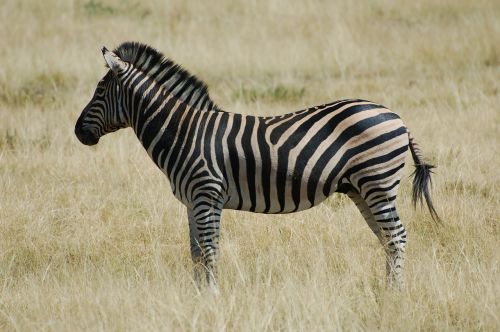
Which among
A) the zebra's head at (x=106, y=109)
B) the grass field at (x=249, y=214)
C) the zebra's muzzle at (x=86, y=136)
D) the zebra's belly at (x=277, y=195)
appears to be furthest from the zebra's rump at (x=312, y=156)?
the zebra's muzzle at (x=86, y=136)

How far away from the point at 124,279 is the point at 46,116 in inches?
223

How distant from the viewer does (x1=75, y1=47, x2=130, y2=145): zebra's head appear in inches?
230

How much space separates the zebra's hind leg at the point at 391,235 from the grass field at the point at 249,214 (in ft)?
0.46

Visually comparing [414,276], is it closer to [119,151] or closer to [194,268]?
[194,268]

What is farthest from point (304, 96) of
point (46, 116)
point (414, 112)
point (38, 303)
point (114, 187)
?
point (38, 303)

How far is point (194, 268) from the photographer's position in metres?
5.77

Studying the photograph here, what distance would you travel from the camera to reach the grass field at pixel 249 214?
16.6 ft

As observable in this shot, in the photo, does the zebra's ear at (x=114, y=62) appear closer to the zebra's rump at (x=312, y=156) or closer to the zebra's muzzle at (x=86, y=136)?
the zebra's muzzle at (x=86, y=136)

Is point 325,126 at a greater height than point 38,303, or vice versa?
point 325,126

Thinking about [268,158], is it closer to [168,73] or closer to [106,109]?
[168,73]

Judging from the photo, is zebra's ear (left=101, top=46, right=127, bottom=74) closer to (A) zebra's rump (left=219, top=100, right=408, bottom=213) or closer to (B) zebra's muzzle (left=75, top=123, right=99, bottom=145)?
(B) zebra's muzzle (left=75, top=123, right=99, bottom=145)

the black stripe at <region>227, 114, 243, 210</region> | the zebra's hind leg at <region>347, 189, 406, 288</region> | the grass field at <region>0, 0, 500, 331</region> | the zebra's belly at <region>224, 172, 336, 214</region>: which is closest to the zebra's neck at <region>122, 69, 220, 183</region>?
the black stripe at <region>227, 114, 243, 210</region>

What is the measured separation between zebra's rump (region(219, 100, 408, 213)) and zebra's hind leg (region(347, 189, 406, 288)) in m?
0.18

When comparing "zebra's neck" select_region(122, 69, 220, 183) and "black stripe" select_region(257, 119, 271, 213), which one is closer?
"black stripe" select_region(257, 119, 271, 213)
